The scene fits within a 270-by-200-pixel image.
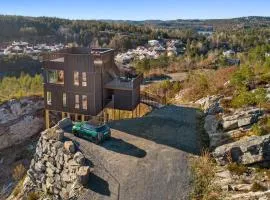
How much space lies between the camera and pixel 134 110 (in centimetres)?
3009

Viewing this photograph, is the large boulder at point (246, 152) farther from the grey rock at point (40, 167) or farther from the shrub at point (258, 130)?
the grey rock at point (40, 167)

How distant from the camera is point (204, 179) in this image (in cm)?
1675

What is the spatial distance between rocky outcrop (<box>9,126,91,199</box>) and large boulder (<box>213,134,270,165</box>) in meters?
6.61

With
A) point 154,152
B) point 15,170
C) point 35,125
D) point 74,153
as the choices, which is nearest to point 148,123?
point 154,152

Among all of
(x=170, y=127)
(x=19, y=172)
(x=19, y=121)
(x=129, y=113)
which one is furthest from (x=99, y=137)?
(x=19, y=121)

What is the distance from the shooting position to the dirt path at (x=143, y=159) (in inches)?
635

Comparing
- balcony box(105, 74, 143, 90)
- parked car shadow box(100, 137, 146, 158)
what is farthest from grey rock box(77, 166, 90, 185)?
balcony box(105, 74, 143, 90)

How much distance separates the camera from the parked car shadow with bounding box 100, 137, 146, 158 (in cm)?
1928

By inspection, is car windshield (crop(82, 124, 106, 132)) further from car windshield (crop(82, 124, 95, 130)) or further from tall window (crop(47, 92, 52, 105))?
tall window (crop(47, 92, 52, 105))

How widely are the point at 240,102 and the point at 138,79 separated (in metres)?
8.98

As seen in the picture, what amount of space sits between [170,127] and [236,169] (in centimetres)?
719

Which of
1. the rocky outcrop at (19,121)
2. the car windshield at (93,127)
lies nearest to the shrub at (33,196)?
the car windshield at (93,127)

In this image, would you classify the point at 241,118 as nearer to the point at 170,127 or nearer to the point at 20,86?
the point at 170,127

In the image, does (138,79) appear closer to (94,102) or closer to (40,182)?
(94,102)
